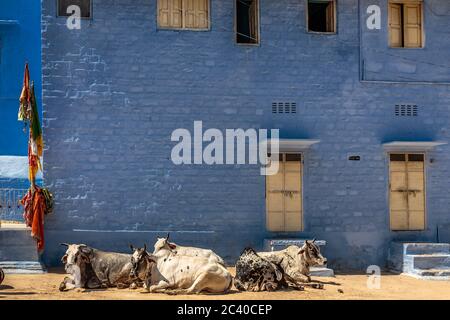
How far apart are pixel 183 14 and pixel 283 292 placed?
6.30m

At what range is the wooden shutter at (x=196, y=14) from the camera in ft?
50.3

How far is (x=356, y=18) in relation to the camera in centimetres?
1595

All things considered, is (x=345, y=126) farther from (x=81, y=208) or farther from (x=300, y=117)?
(x=81, y=208)

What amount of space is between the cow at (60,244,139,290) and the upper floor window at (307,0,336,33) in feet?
22.2

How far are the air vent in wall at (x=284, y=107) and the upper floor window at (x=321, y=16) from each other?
1.80m

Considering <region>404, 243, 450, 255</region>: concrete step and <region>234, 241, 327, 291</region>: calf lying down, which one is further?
<region>404, 243, 450, 255</region>: concrete step

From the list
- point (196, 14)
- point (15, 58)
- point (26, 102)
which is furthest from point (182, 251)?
point (15, 58)

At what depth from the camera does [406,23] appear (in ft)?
53.4

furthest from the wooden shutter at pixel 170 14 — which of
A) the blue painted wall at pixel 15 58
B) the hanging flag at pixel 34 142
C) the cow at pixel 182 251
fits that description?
the blue painted wall at pixel 15 58

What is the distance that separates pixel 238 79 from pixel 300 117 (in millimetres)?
1534

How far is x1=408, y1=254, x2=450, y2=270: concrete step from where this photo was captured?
49.0 feet

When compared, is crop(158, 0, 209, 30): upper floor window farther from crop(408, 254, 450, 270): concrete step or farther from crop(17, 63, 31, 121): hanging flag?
crop(408, 254, 450, 270): concrete step

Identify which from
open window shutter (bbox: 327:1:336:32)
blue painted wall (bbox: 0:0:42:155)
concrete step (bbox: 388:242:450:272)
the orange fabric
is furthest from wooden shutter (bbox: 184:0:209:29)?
blue painted wall (bbox: 0:0:42:155)
